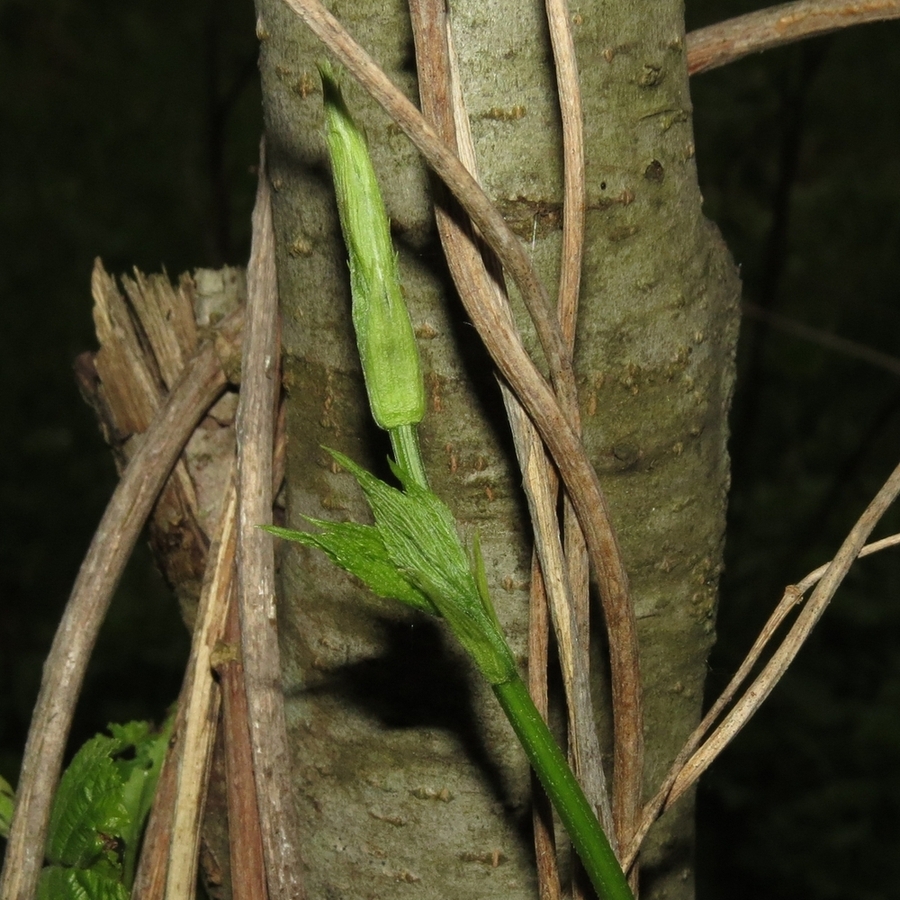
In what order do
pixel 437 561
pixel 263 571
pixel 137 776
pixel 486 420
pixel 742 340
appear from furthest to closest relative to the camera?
pixel 742 340 → pixel 137 776 → pixel 263 571 → pixel 486 420 → pixel 437 561

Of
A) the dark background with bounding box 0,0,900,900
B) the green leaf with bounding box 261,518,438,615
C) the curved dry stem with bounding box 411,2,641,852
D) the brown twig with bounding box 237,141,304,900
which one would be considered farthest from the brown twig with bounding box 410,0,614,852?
the dark background with bounding box 0,0,900,900

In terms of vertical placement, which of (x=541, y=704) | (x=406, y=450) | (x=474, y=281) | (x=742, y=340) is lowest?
(x=541, y=704)

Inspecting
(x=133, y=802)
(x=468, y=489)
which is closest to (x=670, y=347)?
(x=468, y=489)

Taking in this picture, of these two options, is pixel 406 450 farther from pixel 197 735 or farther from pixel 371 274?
pixel 197 735

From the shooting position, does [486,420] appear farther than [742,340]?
No

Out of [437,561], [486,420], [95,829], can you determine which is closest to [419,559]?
[437,561]

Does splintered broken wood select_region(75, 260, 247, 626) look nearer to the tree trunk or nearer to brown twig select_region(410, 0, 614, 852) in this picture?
the tree trunk
